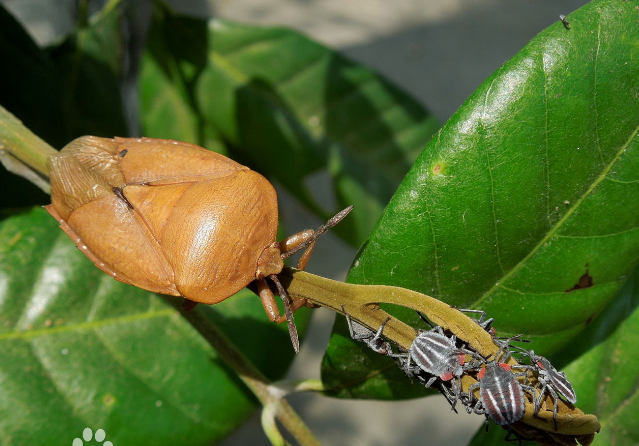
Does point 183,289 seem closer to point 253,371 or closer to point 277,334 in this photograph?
point 253,371

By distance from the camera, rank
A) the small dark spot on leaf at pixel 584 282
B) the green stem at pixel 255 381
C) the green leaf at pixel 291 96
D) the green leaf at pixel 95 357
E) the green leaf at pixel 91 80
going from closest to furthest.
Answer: the small dark spot on leaf at pixel 584 282
the green stem at pixel 255 381
the green leaf at pixel 95 357
the green leaf at pixel 91 80
the green leaf at pixel 291 96

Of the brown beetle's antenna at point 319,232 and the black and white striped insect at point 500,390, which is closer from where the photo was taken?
the black and white striped insect at point 500,390

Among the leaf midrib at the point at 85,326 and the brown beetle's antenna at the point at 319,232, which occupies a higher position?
the brown beetle's antenna at the point at 319,232

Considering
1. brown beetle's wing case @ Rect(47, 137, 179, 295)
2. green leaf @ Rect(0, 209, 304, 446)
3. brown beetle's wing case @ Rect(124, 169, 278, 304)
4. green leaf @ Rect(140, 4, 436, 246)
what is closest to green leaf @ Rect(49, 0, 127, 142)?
green leaf @ Rect(140, 4, 436, 246)

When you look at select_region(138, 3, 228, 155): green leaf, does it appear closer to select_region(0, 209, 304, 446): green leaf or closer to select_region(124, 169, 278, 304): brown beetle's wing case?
select_region(0, 209, 304, 446): green leaf

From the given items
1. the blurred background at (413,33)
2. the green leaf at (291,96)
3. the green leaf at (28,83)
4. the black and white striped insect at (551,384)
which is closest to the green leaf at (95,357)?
the green leaf at (28,83)

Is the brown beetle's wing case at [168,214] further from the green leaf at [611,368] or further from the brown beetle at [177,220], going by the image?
the green leaf at [611,368]
